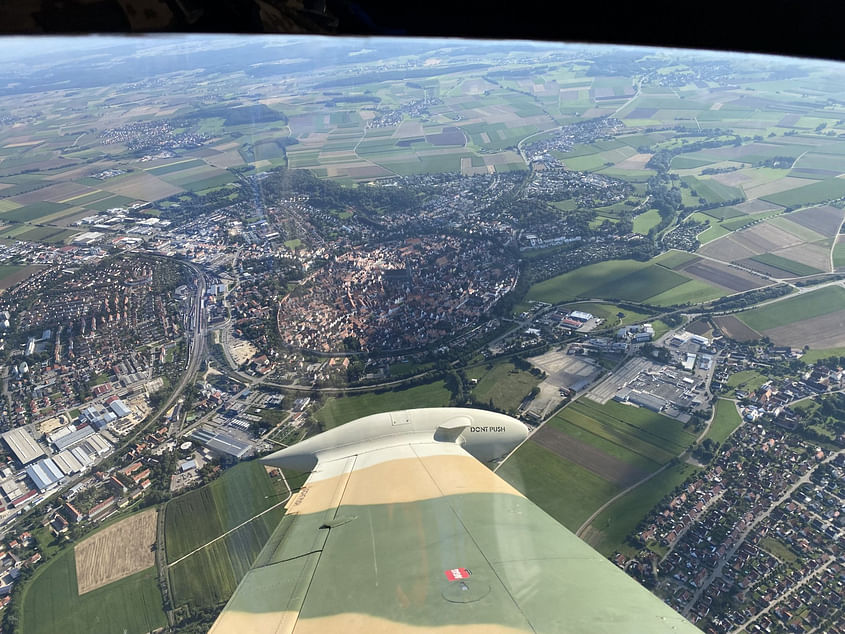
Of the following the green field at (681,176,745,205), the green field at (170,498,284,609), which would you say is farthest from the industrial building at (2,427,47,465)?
the green field at (681,176,745,205)

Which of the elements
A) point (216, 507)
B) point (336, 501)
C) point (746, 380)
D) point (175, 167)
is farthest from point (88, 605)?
point (175, 167)

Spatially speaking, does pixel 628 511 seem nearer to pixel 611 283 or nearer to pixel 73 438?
pixel 611 283

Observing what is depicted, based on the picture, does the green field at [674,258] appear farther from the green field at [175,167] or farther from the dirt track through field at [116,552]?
the green field at [175,167]

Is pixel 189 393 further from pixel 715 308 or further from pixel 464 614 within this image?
pixel 715 308

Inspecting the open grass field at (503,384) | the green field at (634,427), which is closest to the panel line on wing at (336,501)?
the open grass field at (503,384)

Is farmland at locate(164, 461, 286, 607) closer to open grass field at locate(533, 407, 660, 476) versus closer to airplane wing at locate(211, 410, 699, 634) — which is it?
airplane wing at locate(211, 410, 699, 634)

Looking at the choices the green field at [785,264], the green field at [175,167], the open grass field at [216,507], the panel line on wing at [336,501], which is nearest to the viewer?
the panel line on wing at [336,501]
